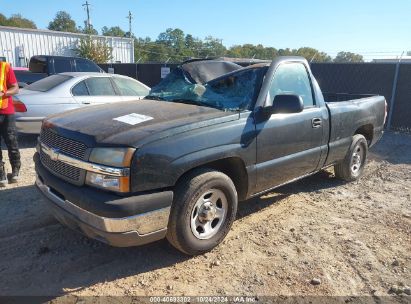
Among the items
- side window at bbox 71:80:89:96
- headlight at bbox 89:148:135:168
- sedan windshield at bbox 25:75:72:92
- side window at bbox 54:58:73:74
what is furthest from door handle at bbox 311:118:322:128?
side window at bbox 54:58:73:74

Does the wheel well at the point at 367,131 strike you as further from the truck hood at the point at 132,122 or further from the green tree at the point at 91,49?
the green tree at the point at 91,49

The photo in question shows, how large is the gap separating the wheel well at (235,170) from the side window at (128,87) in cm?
519

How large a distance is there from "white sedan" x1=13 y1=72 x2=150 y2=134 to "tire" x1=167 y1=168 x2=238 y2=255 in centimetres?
462

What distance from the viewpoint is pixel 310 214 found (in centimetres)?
459

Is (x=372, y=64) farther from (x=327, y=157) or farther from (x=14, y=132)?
(x=14, y=132)

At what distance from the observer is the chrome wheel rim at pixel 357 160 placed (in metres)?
5.70

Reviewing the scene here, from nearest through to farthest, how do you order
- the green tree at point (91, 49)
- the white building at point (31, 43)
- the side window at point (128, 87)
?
the side window at point (128, 87), the white building at point (31, 43), the green tree at point (91, 49)

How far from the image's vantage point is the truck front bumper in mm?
2850

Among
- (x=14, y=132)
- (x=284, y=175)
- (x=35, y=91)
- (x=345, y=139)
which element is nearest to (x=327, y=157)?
(x=345, y=139)

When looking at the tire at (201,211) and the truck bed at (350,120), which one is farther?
the truck bed at (350,120)

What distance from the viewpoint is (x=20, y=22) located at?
260 ft

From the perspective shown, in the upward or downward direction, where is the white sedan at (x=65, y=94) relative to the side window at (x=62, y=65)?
downward

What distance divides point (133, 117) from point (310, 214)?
8.28ft

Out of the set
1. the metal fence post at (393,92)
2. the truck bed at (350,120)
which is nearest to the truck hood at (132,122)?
the truck bed at (350,120)
